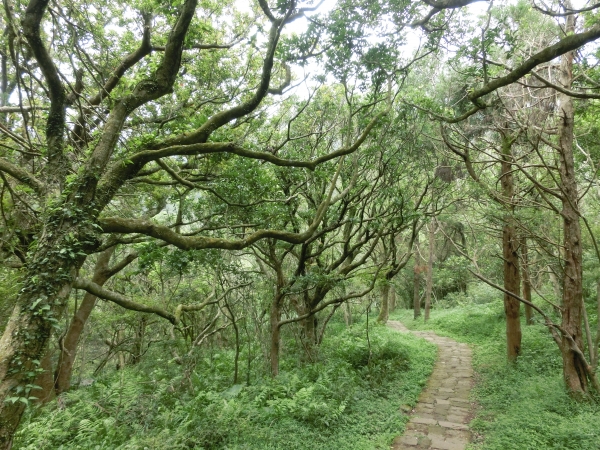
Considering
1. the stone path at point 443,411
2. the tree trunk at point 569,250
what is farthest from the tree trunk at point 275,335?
the tree trunk at point 569,250

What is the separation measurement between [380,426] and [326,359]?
3.20 m

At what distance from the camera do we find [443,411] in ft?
20.9

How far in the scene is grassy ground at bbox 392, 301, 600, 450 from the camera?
4555 millimetres

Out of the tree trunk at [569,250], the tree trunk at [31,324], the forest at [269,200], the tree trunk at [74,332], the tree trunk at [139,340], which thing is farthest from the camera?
the tree trunk at [139,340]

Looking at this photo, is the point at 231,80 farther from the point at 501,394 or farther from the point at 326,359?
the point at 501,394

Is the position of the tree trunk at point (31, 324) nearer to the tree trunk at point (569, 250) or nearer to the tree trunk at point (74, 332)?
the tree trunk at point (74, 332)

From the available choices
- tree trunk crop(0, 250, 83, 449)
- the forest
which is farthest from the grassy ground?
tree trunk crop(0, 250, 83, 449)

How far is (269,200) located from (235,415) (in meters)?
3.49

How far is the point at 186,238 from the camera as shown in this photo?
4547mm

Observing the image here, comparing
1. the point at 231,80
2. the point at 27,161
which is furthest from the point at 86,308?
the point at 231,80

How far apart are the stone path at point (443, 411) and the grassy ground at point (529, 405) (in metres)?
0.23

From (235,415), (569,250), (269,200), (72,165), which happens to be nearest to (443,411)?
(569,250)

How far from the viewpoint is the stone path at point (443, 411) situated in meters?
5.17

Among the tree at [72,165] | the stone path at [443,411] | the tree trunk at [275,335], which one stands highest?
the tree at [72,165]
